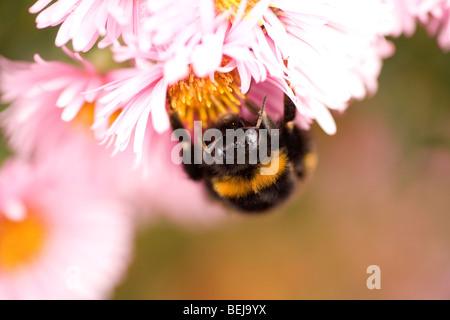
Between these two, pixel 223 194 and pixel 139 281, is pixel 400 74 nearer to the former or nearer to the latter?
pixel 223 194

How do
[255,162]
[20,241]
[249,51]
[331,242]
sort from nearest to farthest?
[249,51] → [255,162] → [20,241] → [331,242]

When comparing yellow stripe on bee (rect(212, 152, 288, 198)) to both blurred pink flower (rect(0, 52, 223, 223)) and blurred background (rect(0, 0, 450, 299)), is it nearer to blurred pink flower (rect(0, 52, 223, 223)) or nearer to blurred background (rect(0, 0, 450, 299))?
blurred pink flower (rect(0, 52, 223, 223))

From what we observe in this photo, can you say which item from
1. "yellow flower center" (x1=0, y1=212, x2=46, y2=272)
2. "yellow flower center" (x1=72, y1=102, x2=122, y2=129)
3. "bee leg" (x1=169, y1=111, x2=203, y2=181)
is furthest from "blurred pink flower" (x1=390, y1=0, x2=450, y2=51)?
"yellow flower center" (x1=0, y1=212, x2=46, y2=272)

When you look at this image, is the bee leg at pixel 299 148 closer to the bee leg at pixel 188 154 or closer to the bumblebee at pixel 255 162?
the bumblebee at pixel 255 162

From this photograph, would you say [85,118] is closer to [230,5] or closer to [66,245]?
[66,245]

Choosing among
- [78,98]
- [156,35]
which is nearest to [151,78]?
[156,35]

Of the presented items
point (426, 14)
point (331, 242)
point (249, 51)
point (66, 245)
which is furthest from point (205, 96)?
point (331, 242)

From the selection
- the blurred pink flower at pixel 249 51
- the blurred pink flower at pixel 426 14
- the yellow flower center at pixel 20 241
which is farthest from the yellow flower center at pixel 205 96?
the yellow flower center at pixel 20 241
